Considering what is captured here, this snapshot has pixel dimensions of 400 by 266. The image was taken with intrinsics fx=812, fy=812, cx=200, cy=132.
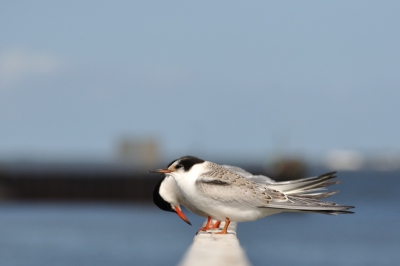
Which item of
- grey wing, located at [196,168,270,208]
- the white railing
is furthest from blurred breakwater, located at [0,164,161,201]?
the white railing

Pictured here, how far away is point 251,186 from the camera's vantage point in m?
6.68

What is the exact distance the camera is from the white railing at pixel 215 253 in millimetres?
4164

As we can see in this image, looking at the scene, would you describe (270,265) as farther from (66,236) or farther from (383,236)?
(383,236)

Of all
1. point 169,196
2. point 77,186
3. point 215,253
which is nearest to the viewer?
point 215,253

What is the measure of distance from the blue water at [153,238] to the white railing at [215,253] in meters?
15.7

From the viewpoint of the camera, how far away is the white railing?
13.7 feet

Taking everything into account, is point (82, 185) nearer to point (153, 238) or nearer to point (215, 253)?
point (153, 238)

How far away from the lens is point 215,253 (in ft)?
15.3

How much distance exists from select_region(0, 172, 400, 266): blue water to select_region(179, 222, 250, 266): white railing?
15.7m

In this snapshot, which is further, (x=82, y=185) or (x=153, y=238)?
(x=82, y=185)

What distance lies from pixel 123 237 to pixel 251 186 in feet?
77.7

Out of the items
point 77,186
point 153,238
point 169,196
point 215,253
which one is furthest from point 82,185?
point 215,253

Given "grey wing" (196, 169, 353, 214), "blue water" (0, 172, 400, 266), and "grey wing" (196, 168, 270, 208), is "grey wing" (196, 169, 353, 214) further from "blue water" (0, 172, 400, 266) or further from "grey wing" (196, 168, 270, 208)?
"blue water" (0, 172, 400, 266)

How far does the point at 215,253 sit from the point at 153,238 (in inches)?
1005
